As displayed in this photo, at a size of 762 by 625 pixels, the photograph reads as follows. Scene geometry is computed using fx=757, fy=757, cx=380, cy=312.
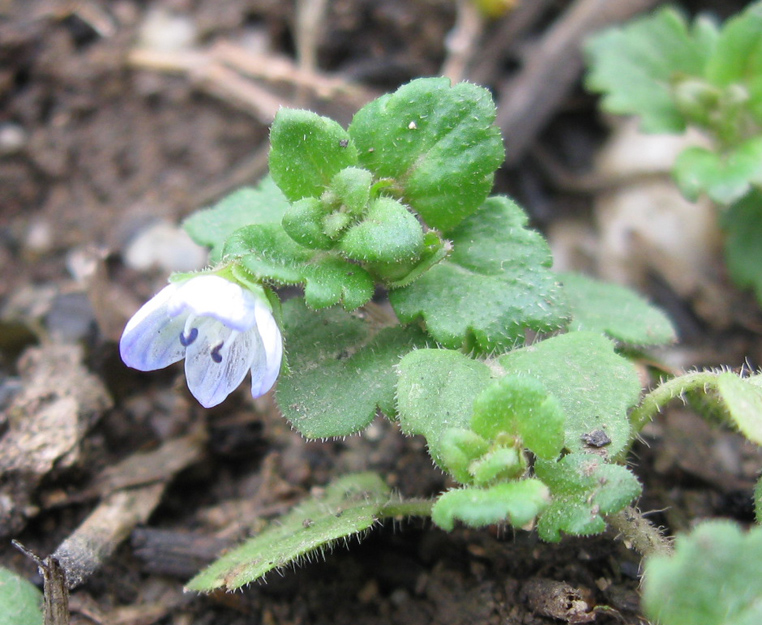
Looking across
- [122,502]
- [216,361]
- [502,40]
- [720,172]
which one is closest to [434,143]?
[216,361]

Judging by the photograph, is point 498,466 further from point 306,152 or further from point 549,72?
point 549,72

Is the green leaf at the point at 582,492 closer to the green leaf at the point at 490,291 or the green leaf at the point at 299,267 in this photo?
the green leaf at the point at 490,291

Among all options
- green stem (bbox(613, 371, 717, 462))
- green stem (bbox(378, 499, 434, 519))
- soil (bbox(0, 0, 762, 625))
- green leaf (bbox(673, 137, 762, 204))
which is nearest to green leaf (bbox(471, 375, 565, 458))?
green stem (bbox(613, 371, 717, 462))

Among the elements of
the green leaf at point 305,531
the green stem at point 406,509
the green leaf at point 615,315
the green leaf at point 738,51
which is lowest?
the green leaf at point 305,531

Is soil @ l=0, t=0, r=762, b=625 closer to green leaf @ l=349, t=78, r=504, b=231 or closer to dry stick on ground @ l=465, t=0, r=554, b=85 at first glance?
dry stick on ground @ l=465, t=0, r=554, b=85

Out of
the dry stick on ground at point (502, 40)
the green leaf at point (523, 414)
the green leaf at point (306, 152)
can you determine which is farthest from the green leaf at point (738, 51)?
the green leaf at point (523, 414)

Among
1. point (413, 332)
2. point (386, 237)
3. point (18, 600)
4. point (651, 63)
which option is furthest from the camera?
point (651, 63)

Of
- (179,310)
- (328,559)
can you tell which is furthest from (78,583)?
(179,310)
